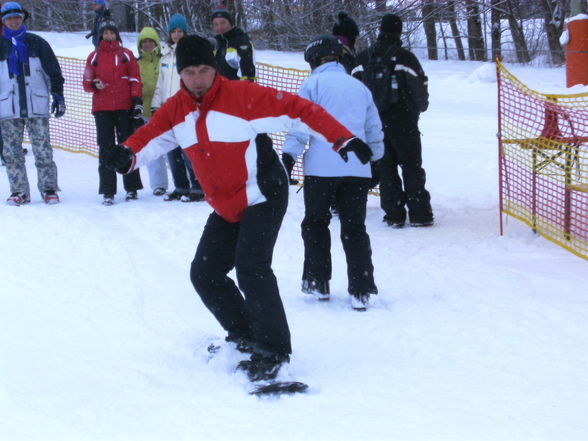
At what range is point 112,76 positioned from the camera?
8.13 meters

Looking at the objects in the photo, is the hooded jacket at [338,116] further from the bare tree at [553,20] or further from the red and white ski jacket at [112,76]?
the bare tree at [553,20]

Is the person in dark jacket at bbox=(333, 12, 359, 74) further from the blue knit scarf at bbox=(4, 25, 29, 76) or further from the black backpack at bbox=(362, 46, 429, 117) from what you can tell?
the blue knit scarf at bbox=(4, 25, 29, 76)

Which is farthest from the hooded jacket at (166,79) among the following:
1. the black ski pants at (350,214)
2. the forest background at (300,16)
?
the forest background at (300,16)

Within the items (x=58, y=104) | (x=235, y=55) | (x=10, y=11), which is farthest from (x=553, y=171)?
(x=10, y=11)

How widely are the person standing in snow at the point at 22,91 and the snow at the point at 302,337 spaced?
48cm

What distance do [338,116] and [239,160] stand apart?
59.2 inches

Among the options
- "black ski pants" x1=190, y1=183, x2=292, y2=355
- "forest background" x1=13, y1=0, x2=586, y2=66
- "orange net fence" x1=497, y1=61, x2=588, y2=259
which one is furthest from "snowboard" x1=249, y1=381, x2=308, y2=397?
"forest background" x1=13, y1=0, x2=586, y2=66

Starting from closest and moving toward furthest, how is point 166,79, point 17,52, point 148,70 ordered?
point 17,52 < point 166,79 < point 148,70

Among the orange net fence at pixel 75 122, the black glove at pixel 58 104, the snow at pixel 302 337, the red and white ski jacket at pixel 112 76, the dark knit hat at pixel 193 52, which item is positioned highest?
the dark knit hat at pixel 193 52

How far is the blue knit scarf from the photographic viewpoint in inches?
308

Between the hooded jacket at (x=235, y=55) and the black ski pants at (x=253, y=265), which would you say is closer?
the black ski pants at (x=253, y=265)

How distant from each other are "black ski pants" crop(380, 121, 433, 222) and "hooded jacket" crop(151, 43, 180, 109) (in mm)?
2411

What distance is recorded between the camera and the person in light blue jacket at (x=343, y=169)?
520cm

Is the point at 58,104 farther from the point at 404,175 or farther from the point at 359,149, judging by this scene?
the point at 359,149
